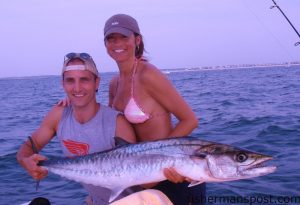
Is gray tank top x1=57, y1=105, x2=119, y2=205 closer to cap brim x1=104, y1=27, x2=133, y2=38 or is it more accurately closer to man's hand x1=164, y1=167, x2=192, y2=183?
man's hand x1=164, y1=167, x2=192, y2=183

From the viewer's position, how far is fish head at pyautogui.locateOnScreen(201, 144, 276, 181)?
11.4 feet

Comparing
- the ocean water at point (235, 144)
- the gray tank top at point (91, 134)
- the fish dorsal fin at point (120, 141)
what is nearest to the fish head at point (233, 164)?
the fish dorsal fin at point (120, 141)

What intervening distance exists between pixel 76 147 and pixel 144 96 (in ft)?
2.82

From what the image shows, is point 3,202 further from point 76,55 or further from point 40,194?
point 76,55

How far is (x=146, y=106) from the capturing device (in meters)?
4.15

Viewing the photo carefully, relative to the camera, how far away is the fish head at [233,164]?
3.48 metres

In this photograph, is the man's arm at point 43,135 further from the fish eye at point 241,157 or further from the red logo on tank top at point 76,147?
the fish eye at point 241,157

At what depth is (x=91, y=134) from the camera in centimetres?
406

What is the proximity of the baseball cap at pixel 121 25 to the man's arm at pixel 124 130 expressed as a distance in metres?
0.85

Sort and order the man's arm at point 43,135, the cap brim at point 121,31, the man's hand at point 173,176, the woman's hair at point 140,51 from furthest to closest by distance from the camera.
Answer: the woman's hair at point 140,51 < the man's arm at point 43,135 < the cap brim at point 121,31 < the man's hand at point 173,176

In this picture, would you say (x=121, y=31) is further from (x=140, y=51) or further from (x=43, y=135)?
(x=43, y=135)

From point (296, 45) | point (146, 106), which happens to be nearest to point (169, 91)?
point (146, 106)

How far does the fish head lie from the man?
0.93 meters

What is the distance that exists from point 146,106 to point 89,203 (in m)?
1.32
